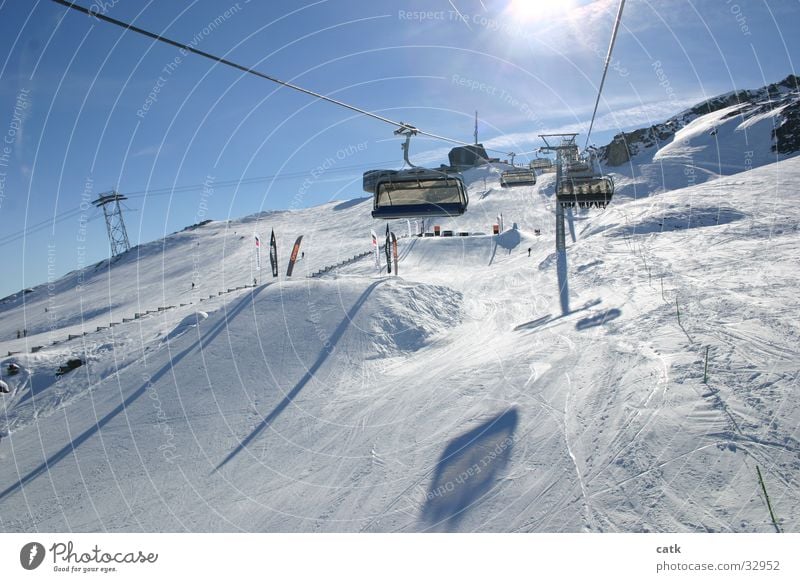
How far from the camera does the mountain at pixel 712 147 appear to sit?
50531mm

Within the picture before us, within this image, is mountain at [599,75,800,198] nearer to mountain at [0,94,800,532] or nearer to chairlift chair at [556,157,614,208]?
mountain at [0,94,800,532]

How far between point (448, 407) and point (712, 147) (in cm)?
6818

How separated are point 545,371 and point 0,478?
47.6 feet

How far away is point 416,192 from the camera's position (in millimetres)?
14000

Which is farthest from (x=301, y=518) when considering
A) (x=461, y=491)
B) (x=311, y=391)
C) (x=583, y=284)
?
(x=583, y=284)

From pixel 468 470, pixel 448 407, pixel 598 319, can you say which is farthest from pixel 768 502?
pixel 598 319

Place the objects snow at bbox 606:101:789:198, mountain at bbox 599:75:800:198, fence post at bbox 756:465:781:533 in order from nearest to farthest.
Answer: fence post at bbox 756:465:781:533 → mountain at bbox 599:75:800:198 → snow at bbox 606:101:789:198

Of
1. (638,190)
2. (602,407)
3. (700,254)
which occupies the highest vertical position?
(638,190)

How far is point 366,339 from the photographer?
1653 cm

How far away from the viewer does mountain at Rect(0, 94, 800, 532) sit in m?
6.59

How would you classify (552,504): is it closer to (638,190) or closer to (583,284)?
(583,284)

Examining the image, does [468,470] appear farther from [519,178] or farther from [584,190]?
[519,178]

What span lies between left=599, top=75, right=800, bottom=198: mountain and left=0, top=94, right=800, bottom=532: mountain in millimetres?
32041

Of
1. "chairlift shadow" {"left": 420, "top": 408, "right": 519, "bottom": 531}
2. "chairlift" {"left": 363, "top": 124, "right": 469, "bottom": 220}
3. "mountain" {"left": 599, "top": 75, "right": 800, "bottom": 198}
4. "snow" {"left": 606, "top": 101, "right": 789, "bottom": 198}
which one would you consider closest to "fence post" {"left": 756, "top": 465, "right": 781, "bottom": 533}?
"chairlift shadow" {"left": 420, "top": 408, "right": 519, "bottom": 531}
